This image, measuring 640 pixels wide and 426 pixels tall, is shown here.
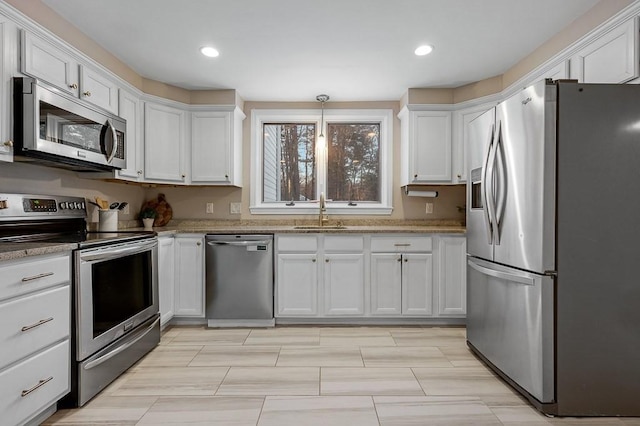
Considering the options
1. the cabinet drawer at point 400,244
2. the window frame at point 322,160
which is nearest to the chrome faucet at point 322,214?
the window frame at point 322,160

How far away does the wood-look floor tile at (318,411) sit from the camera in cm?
183

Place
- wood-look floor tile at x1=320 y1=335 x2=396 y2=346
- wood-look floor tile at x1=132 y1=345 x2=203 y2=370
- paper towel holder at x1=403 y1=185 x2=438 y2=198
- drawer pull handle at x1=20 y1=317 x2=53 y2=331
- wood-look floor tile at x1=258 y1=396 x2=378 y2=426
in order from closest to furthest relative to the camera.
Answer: drawer pull handle at x1=20 y1=317 x2=53 y2=331 < wood-look floor tile at x1=258 y1=396 x2=378 y2=426 < wood-look floor tile at x1=132 y1=345 x2=203 y2=370 < wood-look floor tile at x1=320 y1=335 x2=396 y2=346 < paper towel holder at x1=403 y1=185 x2=438 y2=198

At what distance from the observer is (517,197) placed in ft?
6.65

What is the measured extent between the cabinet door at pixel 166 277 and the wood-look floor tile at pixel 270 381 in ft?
3.31

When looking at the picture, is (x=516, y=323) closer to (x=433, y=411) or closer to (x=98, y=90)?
(x=433, y=411)

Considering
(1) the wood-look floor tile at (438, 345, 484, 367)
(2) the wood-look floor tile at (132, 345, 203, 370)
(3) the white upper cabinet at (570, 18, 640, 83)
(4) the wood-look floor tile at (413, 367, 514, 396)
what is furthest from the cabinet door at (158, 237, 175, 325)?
(3) the white upper cabinet at (570, 18, 640, 83)

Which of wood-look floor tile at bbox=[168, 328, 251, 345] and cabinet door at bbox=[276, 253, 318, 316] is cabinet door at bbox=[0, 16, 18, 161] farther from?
cabinet door at bbox=[276, 253, 318, 316]

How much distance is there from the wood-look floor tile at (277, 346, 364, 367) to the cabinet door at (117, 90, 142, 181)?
195cm

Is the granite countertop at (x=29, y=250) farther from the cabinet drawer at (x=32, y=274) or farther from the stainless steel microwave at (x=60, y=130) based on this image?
the stainless steel microwave at (x=60, y=130)

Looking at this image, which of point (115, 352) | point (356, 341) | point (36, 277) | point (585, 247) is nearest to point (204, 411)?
point (115, 352)

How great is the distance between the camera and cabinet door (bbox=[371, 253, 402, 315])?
3338 millimetres

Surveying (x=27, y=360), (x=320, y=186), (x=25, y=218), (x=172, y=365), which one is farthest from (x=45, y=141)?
(x=320, y=186)

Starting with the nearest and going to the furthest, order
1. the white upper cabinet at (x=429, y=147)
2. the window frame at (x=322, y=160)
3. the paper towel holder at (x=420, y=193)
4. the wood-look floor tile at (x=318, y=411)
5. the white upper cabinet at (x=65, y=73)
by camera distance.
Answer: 1. the wood-look floor tile at (x=318, y=411)
2. the white upper cabinet at (x=65, y=73)
3. the white upper cabinet at (x=429, y=147)
4. the paper towel holder at (x=420, y=193)
5. the window frame at (x=322, y=160)

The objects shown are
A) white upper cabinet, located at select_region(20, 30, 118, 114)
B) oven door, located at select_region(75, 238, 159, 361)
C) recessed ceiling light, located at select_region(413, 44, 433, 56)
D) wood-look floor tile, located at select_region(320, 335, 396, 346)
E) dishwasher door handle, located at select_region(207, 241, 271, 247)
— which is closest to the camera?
oven door, located at select_region(75, 238, 159, 361)
